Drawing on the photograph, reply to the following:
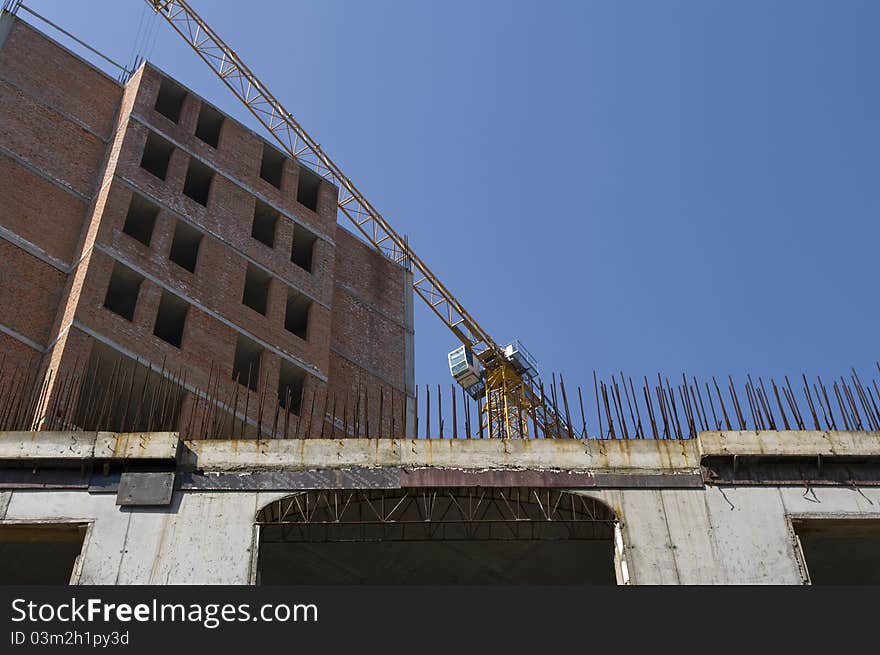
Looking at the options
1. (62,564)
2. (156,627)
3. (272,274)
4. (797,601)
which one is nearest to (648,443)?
(797,601)

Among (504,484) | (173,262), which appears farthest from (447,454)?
(173,262)

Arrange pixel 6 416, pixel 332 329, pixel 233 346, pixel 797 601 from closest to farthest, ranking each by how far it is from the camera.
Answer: pixel 797 601 < pixel 6 416 < pixel 233 346 < pixel 332 329

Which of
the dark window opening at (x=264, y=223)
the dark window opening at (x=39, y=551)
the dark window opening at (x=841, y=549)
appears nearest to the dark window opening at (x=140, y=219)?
the dark window opening at (x=264, y=223)

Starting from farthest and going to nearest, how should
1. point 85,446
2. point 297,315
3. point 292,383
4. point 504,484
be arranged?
point 297,315, point 292,383, point 504,484, point 85,446

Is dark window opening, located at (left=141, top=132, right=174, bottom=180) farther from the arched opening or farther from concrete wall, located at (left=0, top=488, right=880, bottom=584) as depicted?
concrete wall, located at (left=0, top=488, right=880, bottom=584)

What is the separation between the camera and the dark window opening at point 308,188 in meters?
35.4

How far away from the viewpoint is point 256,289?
31344mm

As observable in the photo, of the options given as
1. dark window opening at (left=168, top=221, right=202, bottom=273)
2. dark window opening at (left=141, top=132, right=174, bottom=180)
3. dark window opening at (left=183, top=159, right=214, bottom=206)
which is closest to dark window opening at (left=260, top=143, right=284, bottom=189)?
dark window opening at (left=183, top=159, right=214, bottom=206)

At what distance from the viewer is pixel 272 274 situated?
30.9 m

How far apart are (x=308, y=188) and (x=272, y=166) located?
1.38 meters

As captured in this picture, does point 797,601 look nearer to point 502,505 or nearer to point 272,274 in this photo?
point 502,505

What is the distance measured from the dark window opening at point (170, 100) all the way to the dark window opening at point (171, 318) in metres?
7.47

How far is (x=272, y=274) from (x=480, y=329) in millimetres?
19416

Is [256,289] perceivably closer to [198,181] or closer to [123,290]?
[198,181]
